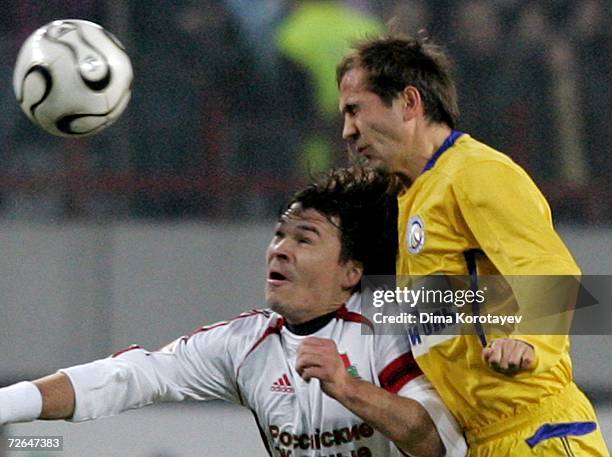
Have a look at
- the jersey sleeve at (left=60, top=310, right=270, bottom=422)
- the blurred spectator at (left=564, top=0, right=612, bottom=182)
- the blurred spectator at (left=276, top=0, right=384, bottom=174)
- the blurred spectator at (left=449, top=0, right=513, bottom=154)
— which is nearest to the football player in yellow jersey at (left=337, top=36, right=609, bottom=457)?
the jersey sleeve at (left=60, top=310, right=270, bottom=422)

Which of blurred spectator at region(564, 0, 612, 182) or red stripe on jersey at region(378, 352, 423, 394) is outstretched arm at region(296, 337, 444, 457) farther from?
blurred spectator at region(564, 0, 612, 182)

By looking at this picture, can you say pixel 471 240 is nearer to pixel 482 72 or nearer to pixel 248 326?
pixel 248 326

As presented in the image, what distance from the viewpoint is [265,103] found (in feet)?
19.9

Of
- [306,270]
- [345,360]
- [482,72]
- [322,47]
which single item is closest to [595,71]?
[482,72]

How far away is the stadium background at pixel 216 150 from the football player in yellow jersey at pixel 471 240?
6.78 ft

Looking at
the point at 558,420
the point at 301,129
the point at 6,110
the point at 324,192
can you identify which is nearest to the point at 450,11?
the point at 301,129

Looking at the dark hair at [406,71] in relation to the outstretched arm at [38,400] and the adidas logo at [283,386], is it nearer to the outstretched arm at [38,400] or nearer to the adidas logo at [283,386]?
the adidas logo at [283,386]

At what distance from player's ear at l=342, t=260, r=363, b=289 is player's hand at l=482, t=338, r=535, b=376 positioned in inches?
31.0

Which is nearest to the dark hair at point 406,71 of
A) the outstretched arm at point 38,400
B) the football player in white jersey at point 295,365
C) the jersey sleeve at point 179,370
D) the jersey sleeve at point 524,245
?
the football player in white jersey at point 295,365

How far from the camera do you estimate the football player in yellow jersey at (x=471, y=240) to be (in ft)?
10.5

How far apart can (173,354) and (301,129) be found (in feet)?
7.69

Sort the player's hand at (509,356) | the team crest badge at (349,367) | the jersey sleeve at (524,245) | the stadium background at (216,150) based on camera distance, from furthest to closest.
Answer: the stadium background at (216,150)
the team crest badge at (349,367)
the jersey sleeve at (524,245)
the player's hand at (509,356)

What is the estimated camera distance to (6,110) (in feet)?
19.8

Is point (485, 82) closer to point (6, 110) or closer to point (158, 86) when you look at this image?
point (158, 86)
